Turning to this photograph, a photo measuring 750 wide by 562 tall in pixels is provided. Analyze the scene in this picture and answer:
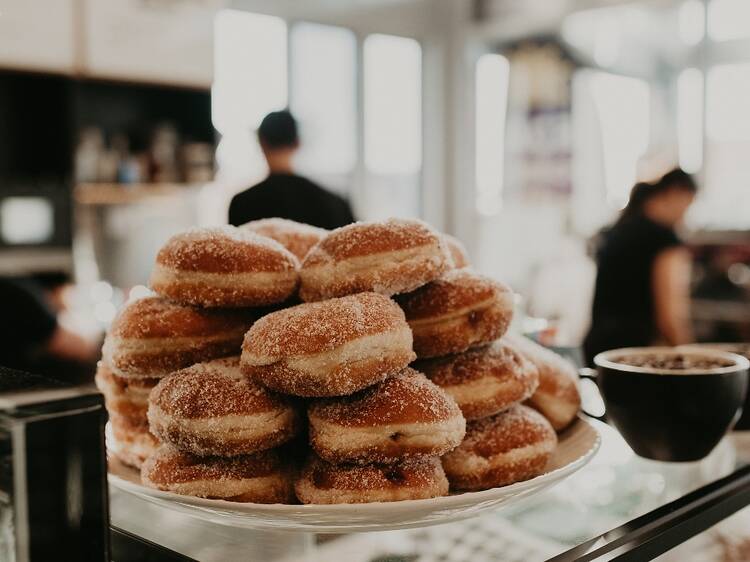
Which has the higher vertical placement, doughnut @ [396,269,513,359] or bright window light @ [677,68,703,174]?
bright window light @ [677,68,703,174]

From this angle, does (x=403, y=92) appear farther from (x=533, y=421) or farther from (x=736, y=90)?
(x=533, y=421)

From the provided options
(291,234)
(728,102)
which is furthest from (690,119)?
(291,234)

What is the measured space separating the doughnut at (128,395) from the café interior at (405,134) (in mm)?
605

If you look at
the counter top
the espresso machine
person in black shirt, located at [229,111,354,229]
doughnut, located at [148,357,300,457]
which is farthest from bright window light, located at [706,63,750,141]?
the espresso machine

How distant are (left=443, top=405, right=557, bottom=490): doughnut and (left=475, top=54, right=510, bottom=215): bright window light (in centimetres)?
608

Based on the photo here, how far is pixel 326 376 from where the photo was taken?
0.79m

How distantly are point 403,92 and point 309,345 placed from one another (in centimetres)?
622

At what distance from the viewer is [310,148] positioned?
19.9ft

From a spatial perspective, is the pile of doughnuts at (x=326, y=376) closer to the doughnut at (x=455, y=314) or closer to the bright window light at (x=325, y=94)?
the doughnut at (x=455, y=314)

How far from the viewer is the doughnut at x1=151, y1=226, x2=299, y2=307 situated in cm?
89

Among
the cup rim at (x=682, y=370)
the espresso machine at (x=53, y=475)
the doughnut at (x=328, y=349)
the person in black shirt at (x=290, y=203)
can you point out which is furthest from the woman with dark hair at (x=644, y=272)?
the espresso machine at (x=53, y=475)

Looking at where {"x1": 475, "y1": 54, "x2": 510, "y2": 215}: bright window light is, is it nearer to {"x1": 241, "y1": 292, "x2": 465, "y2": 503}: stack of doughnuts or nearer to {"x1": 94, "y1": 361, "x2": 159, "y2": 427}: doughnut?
{"x1": 94, "y1": 361, "x2": 159, "y2": 427}: doughnut

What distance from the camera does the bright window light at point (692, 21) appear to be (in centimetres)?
573

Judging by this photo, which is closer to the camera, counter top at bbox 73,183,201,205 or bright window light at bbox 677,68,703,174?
counter top at bbox 73,183,201,205
